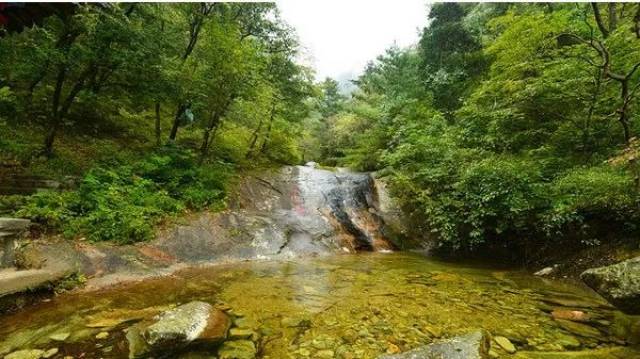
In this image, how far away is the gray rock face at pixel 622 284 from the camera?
3176 millimetres

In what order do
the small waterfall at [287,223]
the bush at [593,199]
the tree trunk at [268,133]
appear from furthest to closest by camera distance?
the tree trunk at [268,133]
the small waterfall at [287,223]
the bush at [593,199]

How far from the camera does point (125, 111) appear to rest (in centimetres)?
1438

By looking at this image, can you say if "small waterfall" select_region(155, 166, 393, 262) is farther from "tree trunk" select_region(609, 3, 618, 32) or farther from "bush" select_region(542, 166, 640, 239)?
"tree trunk" select_region(609, 3, 618, 32)

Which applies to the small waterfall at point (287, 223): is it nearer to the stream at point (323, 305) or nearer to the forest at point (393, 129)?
the stream at point (323, 305)

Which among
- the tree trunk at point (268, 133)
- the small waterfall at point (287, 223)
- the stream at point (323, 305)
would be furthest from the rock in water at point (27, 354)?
the tree trunk at point (268, 133)

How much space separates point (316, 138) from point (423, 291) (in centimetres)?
2442

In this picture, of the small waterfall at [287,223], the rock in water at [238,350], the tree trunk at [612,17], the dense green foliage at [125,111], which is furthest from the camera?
the tree trunk at [612,17]

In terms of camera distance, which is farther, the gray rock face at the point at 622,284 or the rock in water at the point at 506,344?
the rock in water at the point at 506,344

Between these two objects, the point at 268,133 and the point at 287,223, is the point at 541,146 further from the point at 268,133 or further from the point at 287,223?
the point at 268,133

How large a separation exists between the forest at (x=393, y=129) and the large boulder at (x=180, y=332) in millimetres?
3389

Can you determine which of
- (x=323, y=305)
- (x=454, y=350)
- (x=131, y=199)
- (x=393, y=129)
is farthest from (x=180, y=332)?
(x=393, y=129)

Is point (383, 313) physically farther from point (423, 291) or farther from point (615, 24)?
point (615, 24)

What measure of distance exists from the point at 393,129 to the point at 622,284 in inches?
440

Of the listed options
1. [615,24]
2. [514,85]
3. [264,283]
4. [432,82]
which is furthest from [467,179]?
[432,82]
